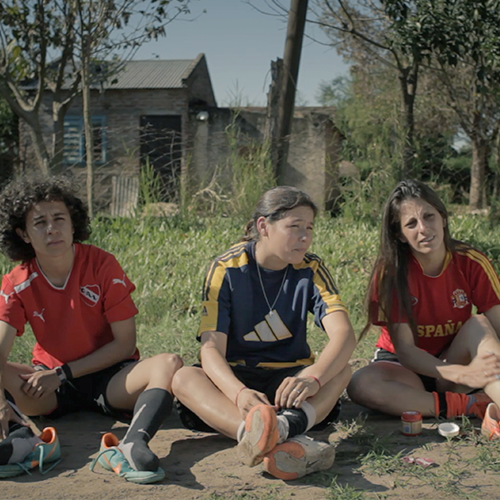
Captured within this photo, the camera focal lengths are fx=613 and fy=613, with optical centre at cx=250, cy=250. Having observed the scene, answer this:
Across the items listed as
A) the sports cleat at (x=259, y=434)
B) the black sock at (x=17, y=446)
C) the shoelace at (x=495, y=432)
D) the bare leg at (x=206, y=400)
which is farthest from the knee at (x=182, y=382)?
the shoelace at (x=495, y=432)

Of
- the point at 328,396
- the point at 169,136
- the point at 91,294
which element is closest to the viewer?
the point at 328,396

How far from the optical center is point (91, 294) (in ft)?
10.2

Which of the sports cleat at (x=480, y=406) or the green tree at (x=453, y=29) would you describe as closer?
the sports cleat at (x=480, y=406)

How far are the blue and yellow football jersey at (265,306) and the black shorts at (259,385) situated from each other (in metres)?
0.04

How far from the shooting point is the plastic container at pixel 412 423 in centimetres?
284

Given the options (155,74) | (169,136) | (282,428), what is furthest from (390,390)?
(155,74)

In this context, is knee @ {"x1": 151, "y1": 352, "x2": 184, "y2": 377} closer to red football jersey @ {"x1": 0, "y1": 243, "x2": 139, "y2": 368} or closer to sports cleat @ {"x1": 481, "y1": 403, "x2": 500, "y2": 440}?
red football jersey @ {"x1": 0, "y1": 243, "x2": 139, "y2": 368}

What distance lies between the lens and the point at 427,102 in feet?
54.1

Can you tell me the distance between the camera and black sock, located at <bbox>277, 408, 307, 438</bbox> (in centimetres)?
248

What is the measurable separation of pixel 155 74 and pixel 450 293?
63.1ft

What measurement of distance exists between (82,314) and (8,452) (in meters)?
0.80

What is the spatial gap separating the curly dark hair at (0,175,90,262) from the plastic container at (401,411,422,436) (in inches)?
74.6

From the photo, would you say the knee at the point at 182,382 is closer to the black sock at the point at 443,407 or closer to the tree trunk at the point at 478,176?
the black sock at the point at 443,407

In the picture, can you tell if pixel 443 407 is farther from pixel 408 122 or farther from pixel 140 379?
pixel 408 122
